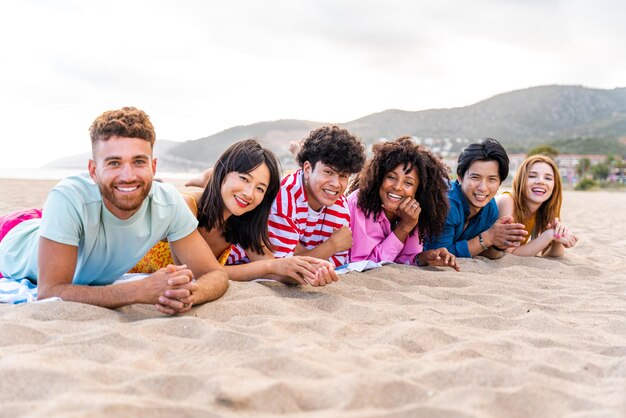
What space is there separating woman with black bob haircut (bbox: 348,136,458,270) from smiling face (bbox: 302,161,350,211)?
1.64ft

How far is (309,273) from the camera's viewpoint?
324 cm

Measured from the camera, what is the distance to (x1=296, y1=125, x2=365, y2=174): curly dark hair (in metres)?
3.77

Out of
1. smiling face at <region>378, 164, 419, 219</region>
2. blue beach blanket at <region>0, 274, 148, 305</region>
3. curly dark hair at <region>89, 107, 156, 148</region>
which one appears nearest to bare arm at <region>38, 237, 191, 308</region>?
blue beach blanket at <region>0, 274, 148, 305</region>

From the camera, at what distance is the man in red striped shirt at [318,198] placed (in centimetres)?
378

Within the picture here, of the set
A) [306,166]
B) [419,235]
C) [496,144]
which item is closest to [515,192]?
[496,144]

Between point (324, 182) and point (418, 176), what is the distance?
0.82 metres

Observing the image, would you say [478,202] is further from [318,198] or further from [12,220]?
[12,220]

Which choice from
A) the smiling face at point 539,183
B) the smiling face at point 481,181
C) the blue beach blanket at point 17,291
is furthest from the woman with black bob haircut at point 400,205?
the blue beach blanket at point 17,291

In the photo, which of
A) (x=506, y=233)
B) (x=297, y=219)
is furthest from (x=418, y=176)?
(x=506, y=233)

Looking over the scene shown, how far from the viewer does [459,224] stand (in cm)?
486

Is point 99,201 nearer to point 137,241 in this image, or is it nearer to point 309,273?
point 137,241

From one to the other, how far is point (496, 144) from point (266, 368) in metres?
3.41

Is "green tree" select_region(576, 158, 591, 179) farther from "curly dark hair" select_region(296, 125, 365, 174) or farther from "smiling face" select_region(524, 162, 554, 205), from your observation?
"curly dark hair" select_region(296, 125, 365, 174)

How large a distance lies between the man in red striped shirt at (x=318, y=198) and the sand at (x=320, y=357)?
463mm
